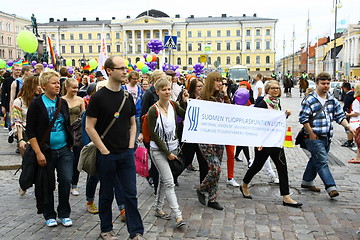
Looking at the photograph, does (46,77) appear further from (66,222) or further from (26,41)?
(26,41)

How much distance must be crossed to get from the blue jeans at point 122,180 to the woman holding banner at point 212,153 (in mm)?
1372

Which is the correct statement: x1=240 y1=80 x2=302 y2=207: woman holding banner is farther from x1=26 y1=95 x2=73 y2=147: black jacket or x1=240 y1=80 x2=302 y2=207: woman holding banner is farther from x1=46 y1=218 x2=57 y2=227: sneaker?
x1=26 y1=95 x2=73 y2=147: black jacket

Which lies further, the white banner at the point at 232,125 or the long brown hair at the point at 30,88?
the long brown hair at the point at 30,88

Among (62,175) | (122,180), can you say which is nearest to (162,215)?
(122,180)

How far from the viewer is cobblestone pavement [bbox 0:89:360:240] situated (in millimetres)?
4660

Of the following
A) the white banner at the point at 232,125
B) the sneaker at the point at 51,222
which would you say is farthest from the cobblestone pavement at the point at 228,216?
the white banner at the point at 232,125

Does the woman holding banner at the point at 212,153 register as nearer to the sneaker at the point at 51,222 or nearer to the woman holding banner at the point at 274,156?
the woman holding banner at the point at 274,156

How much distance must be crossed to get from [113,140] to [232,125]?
198 cm

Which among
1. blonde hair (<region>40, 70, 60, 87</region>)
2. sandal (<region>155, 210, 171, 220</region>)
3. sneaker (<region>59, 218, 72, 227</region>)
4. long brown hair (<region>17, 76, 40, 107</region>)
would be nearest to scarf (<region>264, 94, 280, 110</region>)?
sandal (<region>155, 210, 171, 220</region>)

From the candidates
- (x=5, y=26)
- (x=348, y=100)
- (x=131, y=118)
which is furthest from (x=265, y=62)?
(x=131, y=118)

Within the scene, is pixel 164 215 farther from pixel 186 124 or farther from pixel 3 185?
pixel 3 185

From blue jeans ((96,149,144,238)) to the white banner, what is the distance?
3.50 feet

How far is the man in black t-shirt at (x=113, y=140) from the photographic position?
4.00 meters

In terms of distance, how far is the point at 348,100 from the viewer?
10.6 meters
